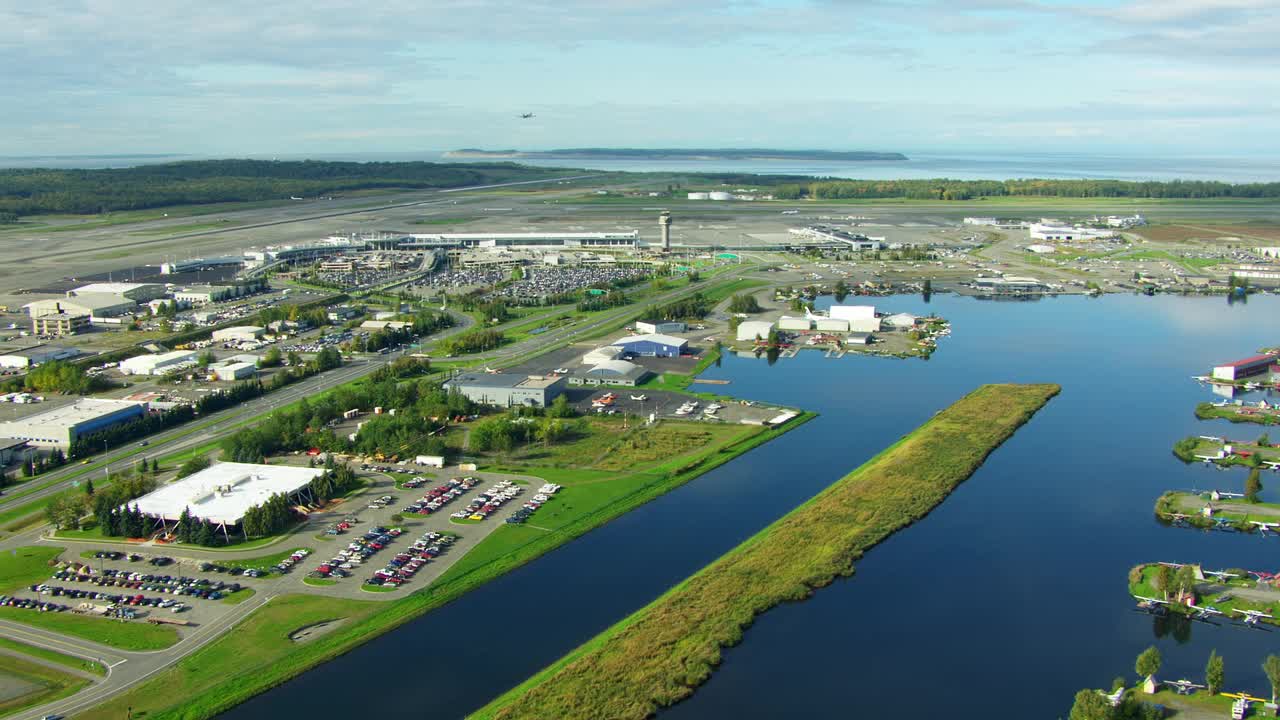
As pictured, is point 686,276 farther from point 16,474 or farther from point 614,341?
point 16,474

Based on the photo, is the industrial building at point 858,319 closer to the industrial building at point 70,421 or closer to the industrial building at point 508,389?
the industrial building at point 508,389

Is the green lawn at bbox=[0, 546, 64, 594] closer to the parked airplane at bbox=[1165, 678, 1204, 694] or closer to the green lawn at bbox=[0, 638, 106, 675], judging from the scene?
the green lawn at bbox=[0, 638, 106, 675]

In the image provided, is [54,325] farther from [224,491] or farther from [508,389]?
[224,491]

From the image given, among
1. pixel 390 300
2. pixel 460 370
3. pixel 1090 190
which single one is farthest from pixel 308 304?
pixel 1090 190

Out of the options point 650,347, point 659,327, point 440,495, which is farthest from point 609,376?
Result: point 440,495

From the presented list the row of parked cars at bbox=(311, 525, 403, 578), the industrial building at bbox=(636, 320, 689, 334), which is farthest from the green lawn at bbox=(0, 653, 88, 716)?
the industrial building at bbox=(636, 320, 689, 334)
